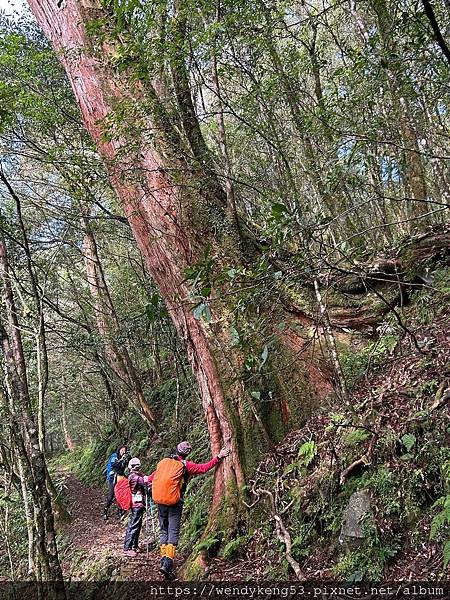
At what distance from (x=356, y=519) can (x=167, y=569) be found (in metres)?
2.86

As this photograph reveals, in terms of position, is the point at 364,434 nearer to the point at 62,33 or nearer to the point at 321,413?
the point at 321,413

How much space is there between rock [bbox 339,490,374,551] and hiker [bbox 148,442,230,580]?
2073 millimetres

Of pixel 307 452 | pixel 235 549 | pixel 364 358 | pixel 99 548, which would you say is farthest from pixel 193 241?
pixel 99 548

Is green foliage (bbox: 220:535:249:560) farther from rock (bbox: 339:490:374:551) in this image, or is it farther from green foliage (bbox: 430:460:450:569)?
green foliage (bbox: 430:460:450:569)

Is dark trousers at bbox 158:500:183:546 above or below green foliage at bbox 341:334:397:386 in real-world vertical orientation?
below

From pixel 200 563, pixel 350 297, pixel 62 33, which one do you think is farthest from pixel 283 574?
pixel 62 33

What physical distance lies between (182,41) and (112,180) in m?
2.19

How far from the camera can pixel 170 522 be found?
6223 mm

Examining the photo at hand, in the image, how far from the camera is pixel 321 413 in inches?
234

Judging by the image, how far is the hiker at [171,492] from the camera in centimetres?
617

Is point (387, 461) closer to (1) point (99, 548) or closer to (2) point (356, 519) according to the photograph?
(2) point (356, 519)

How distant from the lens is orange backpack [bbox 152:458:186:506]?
623 cm

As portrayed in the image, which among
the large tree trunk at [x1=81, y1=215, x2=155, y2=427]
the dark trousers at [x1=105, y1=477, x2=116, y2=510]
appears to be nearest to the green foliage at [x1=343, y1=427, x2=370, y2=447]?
the dark trousers at [x1=105, y1=477, x2=116, y2=510]

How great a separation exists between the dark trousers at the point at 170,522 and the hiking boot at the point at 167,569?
0.66 feet
